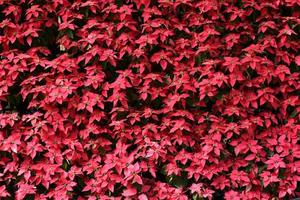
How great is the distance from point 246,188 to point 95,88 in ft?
4.29

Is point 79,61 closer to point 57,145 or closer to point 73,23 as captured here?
point 73,23

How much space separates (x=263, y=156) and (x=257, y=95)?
0.46m

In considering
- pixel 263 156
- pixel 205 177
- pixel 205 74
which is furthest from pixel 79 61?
pixel 263 156

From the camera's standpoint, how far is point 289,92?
323cm

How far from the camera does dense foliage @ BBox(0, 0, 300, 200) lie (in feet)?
9.90

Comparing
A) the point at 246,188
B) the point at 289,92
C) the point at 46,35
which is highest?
the point at 46,35

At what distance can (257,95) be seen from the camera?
3176mm

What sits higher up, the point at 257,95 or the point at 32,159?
the point at 257,95

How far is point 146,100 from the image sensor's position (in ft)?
10.3

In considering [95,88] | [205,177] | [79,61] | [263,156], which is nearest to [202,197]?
[205,177]

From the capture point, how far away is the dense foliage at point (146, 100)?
3.02 metres

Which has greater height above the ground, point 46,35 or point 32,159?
point 46,35

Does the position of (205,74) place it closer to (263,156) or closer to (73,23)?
(263,156)

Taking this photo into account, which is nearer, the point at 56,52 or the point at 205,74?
the point at 205,74
